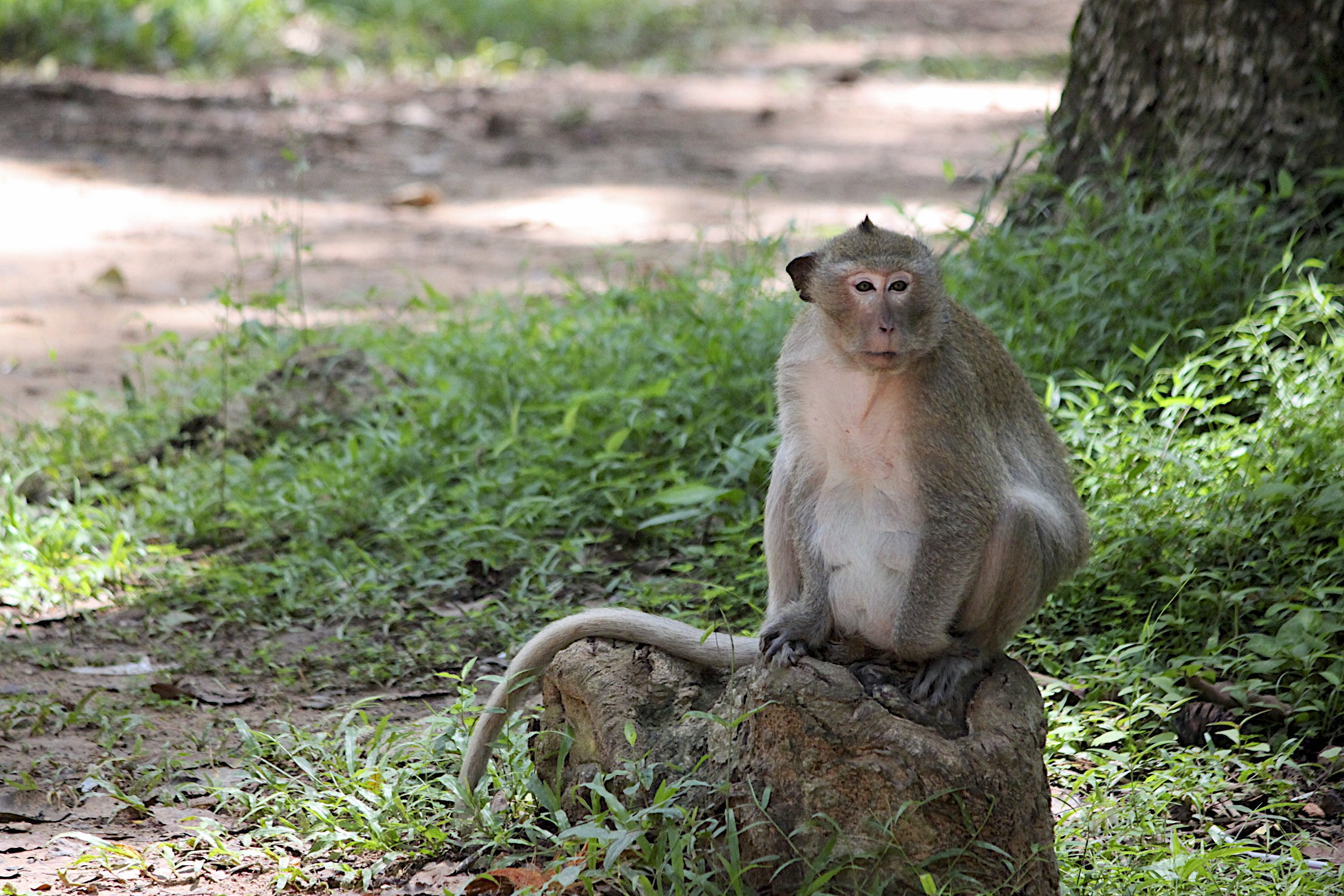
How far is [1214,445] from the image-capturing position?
4.78 m

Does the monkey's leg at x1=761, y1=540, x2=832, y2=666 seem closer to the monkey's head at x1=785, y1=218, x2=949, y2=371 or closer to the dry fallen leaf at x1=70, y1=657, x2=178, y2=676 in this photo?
the monkey's head at x1=785, y1=218, x2=949, y2=371

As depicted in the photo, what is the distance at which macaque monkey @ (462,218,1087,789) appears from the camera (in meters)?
3.34

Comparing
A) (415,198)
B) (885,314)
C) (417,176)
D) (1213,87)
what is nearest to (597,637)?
(885,314)

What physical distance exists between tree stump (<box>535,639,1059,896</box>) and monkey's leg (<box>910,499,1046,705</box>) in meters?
0.06

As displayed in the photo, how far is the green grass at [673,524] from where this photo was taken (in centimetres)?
371

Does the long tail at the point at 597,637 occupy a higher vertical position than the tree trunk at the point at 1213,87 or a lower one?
lower

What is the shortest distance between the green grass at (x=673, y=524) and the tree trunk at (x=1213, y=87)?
22 cm

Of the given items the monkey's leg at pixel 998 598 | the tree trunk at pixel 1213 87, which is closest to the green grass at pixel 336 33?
the tree trunk at pixel 1213 87

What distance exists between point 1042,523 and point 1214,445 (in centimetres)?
158

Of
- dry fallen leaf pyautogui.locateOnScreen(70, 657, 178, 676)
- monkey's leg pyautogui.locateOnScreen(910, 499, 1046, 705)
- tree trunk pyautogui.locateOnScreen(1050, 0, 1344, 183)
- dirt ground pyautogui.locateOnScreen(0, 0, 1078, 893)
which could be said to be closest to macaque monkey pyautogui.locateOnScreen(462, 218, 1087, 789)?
monkey's leg pyautogui.locateOnScreen(910, 499, 1046, 705)

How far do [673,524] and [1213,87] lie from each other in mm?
2791

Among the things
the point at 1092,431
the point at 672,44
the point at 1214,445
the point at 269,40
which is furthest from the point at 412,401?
the point at 672,44

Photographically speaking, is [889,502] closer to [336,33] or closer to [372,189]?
[372,189]

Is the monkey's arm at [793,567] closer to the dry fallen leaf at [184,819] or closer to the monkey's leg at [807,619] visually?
the monkey's leg at [807,619]
